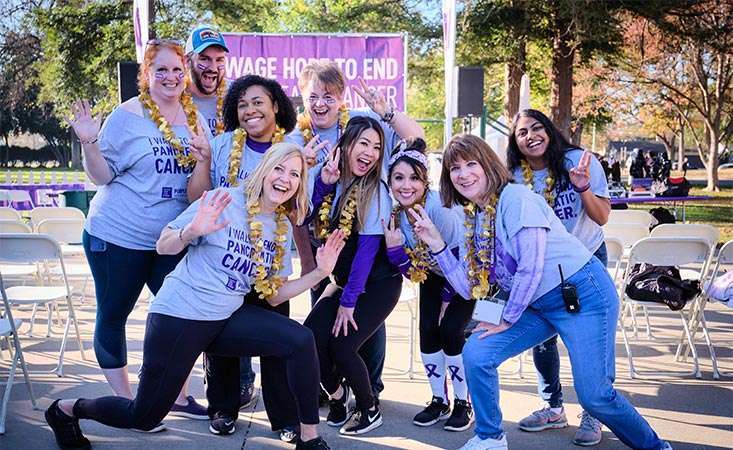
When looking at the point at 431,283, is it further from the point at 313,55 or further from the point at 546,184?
the point at 313,55

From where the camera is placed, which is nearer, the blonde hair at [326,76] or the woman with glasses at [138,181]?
the woman with glasses at [138,181]

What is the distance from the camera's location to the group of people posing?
310cm

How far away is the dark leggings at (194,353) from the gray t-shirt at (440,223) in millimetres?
808

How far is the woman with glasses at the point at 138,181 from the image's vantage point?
11.7 feet

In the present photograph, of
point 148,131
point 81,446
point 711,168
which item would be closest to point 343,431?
point 81,446

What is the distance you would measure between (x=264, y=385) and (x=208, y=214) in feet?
3.40

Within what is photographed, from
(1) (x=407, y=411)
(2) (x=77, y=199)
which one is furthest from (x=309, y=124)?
(2) (x=77, y=199)

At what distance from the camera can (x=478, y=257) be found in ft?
11.2

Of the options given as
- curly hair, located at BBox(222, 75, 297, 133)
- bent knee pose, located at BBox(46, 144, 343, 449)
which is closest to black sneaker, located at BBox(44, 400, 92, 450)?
bent knee pose, located at BBox(46, 144, 343, 449)

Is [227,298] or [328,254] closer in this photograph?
[227,298]

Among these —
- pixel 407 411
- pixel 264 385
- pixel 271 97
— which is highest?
pixel 271 97

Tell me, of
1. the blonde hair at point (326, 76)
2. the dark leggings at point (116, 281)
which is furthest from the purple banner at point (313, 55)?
the dark leggings at point (116, 281)

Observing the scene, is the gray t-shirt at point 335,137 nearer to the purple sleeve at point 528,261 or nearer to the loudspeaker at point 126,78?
the purple sleeve at point 528,261

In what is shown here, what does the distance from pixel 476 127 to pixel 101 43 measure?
31.9 ft
